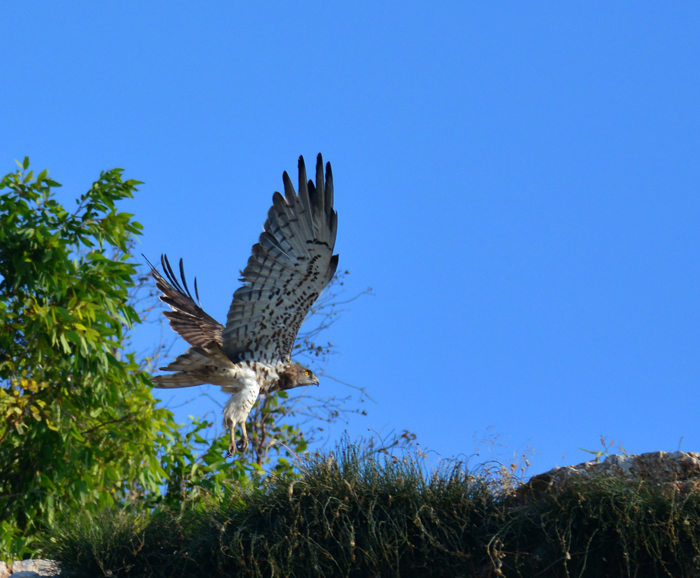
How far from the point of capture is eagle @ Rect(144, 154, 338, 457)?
6.63 metres

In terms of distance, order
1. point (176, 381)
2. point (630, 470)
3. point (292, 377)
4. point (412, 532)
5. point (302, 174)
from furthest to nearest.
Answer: point (292, 377)
point (176, 381)
point (302, 174)
point (630, 470)
point (412, 532)

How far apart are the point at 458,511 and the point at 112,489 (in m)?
4.19

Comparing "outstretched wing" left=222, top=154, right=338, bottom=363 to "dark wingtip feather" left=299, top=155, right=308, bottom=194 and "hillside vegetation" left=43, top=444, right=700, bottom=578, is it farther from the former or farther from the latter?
"hillside vegetation" left=43, top=444, right=700, bottom=578

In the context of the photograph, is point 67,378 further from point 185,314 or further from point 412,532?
point 412,532

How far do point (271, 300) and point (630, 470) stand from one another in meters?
3.41

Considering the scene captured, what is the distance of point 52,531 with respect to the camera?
6.21 metres

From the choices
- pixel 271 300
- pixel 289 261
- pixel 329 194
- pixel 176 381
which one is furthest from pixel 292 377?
pixel 329 194

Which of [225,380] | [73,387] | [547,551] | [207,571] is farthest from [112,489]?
[547,551]

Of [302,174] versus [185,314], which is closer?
[302,174]

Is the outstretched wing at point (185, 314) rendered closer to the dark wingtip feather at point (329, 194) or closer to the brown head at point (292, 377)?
the brown head at point (292, 377)

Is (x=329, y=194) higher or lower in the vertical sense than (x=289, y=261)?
higher

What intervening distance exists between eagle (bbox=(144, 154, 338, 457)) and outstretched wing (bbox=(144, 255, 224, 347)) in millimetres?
369

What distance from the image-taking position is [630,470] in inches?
214

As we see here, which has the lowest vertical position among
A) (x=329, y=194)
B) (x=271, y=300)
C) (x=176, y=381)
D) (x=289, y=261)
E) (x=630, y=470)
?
(x=630, y=470)
